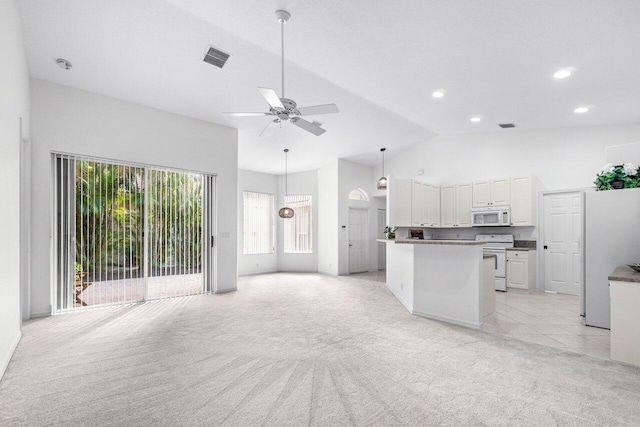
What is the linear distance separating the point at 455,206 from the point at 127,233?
21.5ft

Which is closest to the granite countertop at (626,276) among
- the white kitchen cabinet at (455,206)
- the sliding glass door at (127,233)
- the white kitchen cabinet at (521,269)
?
the white kitchen cabinet at (521,269)

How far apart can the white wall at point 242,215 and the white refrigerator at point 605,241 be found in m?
7.01

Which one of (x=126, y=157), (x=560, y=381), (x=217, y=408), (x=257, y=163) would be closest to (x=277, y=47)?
(x=126, y=157)

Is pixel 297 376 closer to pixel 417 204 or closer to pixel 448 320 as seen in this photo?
pixel 448 320

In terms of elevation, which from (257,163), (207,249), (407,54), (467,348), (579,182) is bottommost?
(467,348)

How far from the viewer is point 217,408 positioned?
210 centimetres

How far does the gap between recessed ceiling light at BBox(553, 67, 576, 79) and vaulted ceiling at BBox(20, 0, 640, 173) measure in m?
0.06

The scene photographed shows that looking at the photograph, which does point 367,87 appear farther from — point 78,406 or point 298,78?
point 78,406

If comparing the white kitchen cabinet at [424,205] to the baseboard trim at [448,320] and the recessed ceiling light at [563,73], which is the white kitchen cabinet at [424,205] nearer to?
the baseboard trim at [448,320]

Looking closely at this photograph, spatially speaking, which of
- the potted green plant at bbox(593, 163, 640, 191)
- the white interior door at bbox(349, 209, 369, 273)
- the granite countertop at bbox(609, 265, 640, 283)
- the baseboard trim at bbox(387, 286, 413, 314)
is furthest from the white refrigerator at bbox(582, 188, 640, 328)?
the white interior door at bbox(349, 209, 369, 273)

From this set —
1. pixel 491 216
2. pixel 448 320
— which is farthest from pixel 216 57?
pixel 491 216

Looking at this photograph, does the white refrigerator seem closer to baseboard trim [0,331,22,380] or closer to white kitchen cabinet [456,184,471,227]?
white kitchen cabinet [456,184,471,227]

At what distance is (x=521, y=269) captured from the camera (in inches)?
248

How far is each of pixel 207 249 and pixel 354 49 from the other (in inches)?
163
